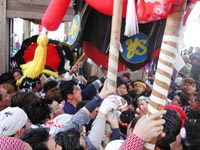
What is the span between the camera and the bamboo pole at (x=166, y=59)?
1.37 meters

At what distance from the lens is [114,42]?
187 cm

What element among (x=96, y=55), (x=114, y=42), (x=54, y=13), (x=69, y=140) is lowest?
(x=69, y=140)

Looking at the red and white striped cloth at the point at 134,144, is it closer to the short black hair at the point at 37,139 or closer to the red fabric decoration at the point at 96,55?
the short black hair at the point at 37,139

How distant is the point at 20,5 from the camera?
16.9 ft

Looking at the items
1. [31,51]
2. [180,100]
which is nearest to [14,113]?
[180,100]

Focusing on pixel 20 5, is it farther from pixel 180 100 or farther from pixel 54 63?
pixel 180 100

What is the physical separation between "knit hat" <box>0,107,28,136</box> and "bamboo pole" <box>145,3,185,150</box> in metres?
0.98

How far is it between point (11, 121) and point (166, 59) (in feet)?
3.81

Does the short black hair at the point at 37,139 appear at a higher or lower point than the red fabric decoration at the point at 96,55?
lower

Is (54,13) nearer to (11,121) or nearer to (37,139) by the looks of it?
(11,121)

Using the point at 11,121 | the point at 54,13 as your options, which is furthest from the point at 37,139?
the point at 54,13

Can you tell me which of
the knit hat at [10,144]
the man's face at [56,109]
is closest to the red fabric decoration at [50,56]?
the man's face at [56,109]

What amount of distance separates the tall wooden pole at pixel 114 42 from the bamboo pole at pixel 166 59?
46 centimetres

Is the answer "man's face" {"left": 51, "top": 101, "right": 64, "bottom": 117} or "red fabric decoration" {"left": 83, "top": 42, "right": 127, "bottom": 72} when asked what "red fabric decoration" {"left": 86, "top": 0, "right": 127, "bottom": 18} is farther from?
"man's face" {"left": 51, "top": 101, "right": 64, "bottom": 117}
